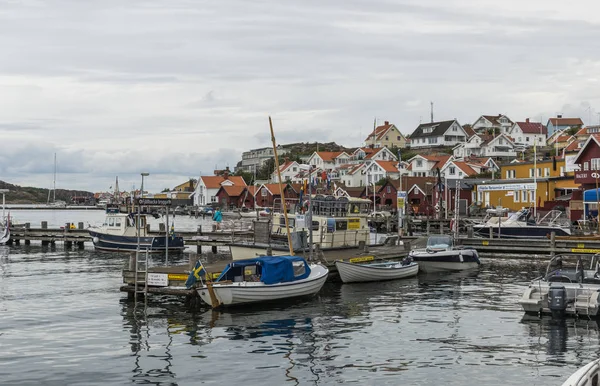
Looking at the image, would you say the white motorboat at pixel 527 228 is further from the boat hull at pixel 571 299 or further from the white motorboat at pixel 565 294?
the boat hull at pixel 571 299

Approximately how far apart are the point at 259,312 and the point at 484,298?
1153 centimetres

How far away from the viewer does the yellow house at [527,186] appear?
81500 mm

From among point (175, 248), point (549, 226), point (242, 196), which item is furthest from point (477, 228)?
point (242, 196)

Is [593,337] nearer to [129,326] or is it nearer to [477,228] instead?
[129,326]

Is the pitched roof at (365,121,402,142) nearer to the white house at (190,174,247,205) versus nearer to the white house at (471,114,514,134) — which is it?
the white house at (471,114,514,134)

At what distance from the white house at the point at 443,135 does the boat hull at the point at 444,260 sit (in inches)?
5133

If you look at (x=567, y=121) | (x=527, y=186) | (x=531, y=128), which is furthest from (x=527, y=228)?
(x=567, y=121)

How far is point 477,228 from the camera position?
65.0 metres

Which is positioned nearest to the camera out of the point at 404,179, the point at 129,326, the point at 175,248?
the point at 129,326

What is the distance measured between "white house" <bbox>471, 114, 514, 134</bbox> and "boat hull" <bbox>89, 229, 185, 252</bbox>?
14337cm

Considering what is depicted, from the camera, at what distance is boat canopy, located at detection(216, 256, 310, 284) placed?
1206 inches

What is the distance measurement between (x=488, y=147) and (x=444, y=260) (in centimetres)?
11456

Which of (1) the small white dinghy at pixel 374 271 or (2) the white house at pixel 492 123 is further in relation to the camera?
(2) the white house at pixel 492 123

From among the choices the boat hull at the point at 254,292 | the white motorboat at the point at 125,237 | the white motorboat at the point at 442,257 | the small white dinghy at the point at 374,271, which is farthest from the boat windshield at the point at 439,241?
the white motorboat at the point at 125,237
